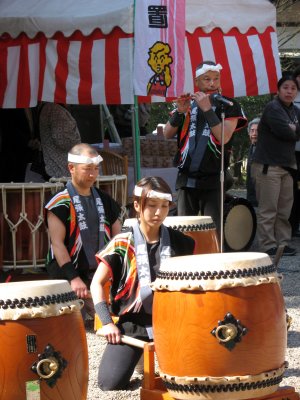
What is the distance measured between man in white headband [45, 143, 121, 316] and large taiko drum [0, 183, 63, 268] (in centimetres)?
99

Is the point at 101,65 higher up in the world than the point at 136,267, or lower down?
higher up

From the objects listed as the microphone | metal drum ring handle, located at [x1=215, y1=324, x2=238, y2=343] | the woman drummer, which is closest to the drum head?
the microphone

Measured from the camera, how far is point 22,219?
20.2 feet

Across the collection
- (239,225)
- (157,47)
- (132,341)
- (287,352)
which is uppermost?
(157,47)

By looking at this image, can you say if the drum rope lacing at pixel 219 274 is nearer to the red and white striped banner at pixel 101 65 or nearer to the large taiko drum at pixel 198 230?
the large taiko drum at pixel 198 230

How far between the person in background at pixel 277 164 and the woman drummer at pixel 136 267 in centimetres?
370

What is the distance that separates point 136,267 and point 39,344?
1.00 metres

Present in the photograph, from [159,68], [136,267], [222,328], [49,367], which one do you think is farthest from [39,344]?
[159,68]

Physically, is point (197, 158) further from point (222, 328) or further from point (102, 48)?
point (222, 328)

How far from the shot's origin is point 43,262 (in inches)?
247

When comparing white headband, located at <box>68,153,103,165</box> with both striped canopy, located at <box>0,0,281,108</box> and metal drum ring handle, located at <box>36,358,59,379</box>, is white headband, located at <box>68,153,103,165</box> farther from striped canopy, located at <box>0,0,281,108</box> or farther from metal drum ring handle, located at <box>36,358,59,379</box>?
metal drum ring handle, located at <box>36,358,59,379</box>

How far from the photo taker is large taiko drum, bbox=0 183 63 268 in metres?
6.14

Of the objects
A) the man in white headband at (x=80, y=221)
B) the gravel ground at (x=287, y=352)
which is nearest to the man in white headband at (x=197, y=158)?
the man in white headband at (x=80, y=221)

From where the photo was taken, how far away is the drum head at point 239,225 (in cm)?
790
